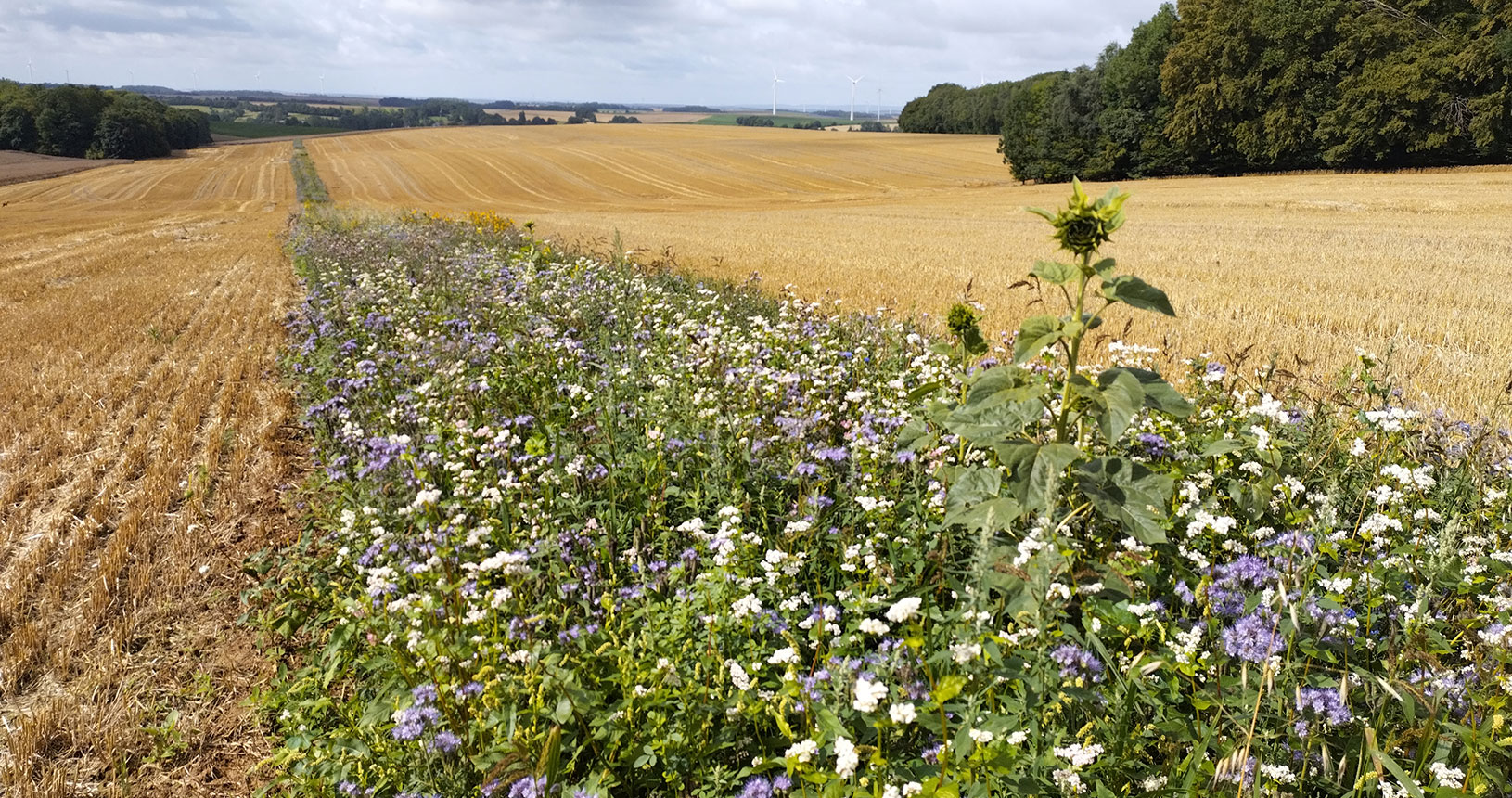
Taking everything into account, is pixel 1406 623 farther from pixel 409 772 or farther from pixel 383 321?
pixel 383 321

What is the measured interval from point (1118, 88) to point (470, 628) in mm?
57398

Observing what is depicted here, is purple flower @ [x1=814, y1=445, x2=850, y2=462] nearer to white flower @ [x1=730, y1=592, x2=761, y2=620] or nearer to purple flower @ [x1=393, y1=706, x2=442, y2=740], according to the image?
white flower @ [x1=730, y1=592, x2=761, y2=620]

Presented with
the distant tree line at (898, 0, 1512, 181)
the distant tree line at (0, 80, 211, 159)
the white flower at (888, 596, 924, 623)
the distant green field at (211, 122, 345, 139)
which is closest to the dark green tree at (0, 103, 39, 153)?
the distant tree line at (0, 80, 211, 159)

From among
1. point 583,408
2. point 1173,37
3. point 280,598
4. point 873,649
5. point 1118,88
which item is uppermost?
point 1173,37

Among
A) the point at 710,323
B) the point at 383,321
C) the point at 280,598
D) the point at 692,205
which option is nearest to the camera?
the point at 280,598

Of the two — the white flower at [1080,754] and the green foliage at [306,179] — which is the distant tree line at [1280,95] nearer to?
the green foliage at [306,179]

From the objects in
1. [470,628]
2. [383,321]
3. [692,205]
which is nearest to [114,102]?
[692,205]

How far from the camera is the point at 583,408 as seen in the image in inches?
181

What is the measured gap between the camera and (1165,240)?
58.9 ft

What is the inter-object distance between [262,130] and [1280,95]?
411 feet

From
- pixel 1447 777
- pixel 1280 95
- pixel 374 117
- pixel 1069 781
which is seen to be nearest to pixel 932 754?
pixel 1069 781

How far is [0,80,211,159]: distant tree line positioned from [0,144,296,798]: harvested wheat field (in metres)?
84.8

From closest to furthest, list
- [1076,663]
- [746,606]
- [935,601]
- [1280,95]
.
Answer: [1076,663]
[746,606]
[935,601]
[1280,95]

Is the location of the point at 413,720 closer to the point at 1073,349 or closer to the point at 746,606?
the point at 746,606
